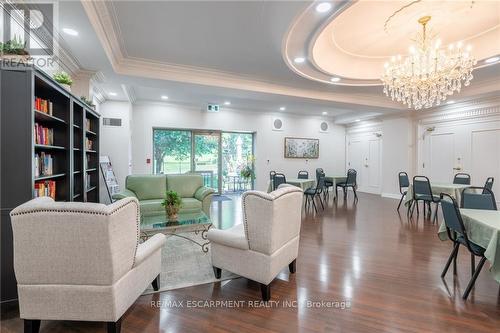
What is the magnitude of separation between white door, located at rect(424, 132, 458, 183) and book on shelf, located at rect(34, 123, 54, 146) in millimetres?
8567

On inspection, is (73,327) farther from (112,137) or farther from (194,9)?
(112,137)

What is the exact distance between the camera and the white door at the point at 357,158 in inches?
363

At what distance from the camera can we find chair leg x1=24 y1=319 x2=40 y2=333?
1.60 metres

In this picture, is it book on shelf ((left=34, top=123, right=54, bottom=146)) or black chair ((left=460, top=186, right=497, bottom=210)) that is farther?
black chair ((left=460, top=186, right=497, bottom=210))

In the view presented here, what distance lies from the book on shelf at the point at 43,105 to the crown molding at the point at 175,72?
0.97 meters

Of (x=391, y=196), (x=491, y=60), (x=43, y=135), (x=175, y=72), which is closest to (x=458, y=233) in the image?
(x=491, y=60)

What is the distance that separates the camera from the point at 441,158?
676cm

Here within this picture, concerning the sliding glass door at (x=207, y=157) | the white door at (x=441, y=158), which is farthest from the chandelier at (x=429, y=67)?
the sliding glass door at (x=207, y=157)

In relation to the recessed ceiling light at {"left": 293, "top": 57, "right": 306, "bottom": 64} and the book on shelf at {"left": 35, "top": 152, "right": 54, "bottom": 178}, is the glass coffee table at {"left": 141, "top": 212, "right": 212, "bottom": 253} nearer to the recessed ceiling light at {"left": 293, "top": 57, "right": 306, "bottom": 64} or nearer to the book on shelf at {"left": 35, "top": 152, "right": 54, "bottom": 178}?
the book on shelf at {"left": 35, "top": 152, "right": 54, "bottom": 178}

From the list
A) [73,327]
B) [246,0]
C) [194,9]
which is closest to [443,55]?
[246,0]

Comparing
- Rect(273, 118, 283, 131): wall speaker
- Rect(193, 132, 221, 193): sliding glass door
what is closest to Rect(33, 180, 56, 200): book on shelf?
Rect(193, 132, 221, 193): sliding glass door

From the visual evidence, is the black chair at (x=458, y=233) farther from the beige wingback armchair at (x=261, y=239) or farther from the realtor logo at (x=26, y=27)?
the realtor logo at (x=26, y=27)

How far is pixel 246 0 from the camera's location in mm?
2553

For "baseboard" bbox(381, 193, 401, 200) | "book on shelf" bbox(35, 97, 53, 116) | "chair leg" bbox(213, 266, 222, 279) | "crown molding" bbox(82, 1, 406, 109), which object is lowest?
"chair leg" bbox(213, 266, 222, 279)
